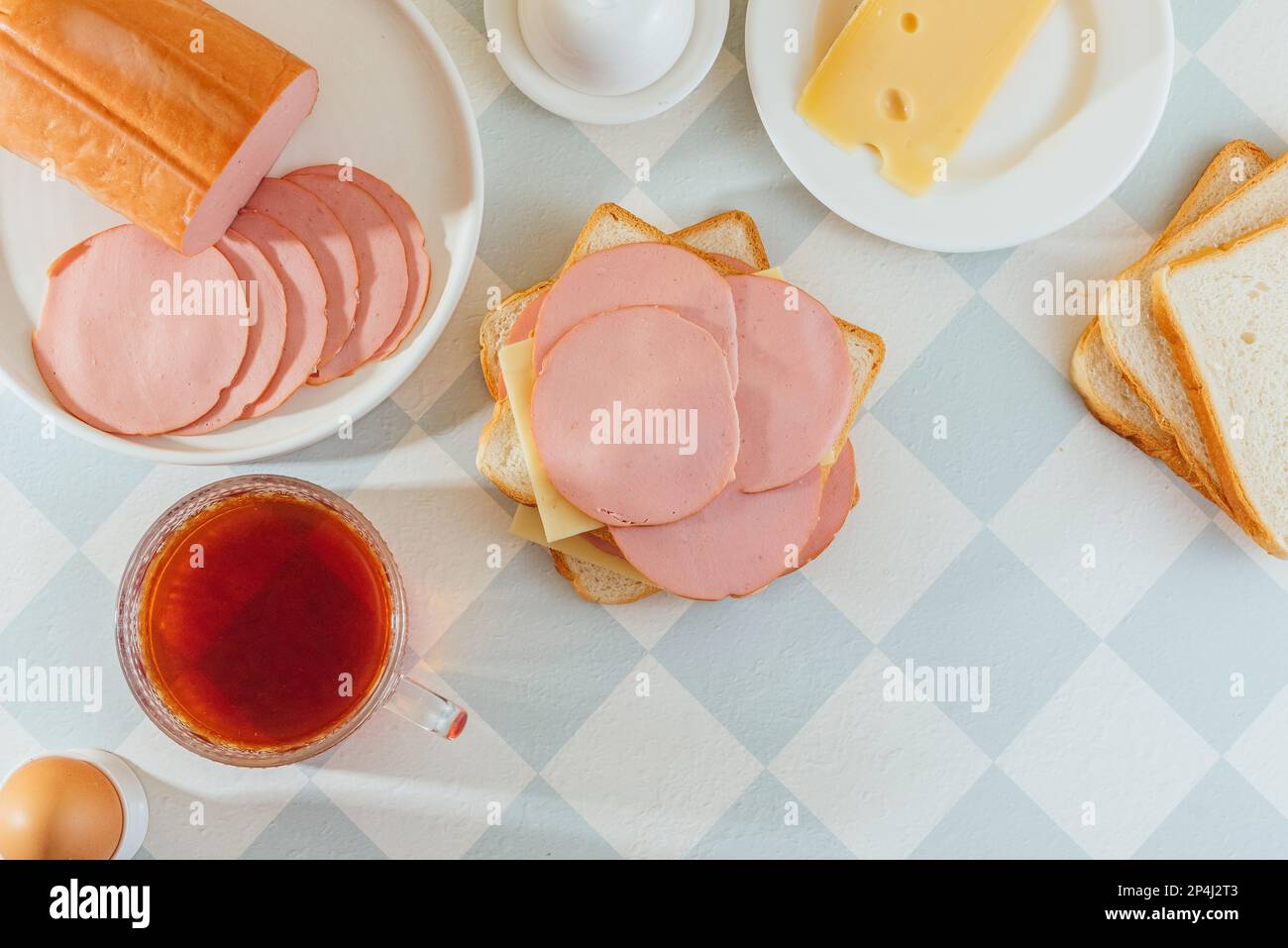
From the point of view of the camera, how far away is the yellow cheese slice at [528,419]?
1.19m

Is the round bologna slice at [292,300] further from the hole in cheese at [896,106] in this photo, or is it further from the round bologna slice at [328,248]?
the hole in cheese at [896,106]

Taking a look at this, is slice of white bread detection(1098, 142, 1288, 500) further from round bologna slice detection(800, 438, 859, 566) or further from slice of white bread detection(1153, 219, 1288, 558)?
round bologna slice detection(800, 438, 859, 566)

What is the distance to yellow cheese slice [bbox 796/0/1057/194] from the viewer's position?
4.29 feet

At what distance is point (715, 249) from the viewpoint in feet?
4.36

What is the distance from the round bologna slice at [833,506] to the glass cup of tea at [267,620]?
49 cm

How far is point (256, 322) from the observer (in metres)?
1.18

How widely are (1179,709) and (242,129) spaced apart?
4.66ft

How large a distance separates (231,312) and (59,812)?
24.6 inches

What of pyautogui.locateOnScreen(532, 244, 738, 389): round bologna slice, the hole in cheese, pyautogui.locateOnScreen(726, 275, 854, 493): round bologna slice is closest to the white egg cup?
pyautogui.locateOnScreen(532, 244, 738, 389): round bologna slice

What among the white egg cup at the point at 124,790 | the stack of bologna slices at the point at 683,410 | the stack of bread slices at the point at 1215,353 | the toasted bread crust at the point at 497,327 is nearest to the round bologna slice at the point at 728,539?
the stack of bologna slices at the point at 683,410

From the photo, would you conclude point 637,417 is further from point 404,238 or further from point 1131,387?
point 1131,387

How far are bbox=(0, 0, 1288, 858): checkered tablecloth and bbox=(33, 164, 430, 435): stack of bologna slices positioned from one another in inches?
5.0

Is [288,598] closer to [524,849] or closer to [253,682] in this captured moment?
[253,682]
